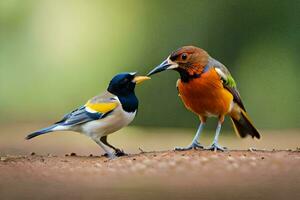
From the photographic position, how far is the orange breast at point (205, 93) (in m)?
5.08

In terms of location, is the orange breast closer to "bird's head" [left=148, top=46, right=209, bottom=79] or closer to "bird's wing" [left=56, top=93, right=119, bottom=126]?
"bird's head" [left=148, top=46, right=209, bottom=79]

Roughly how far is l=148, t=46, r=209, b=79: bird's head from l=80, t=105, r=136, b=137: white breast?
47 cm

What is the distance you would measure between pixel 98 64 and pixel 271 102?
321 cm

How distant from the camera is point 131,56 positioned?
1323 cm

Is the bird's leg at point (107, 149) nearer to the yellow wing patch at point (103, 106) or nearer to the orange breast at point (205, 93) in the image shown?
the yellow wing patch at point (103, 106)

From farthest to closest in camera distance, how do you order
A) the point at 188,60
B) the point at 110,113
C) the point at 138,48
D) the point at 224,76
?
the point at 138,48 → the point at 224,76 → the point at 188,60 → the point at 110,113

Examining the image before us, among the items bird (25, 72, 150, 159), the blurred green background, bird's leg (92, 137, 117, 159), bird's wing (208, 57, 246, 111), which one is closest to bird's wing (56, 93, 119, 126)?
bird (25, 72, 150, 159)

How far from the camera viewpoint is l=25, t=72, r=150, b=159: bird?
484 centimetres

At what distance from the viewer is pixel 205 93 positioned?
16.7 ft

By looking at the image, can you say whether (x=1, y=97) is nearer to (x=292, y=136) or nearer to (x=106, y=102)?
(x=292, y=136)

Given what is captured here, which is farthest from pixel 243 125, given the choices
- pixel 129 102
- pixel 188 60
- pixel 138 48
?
pixel 138 48

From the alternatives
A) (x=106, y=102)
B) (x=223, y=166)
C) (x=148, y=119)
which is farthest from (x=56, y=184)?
A: (x=148, y=119)

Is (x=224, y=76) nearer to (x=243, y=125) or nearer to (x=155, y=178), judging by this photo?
(x=243, y=125)

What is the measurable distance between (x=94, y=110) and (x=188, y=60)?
0.77m
